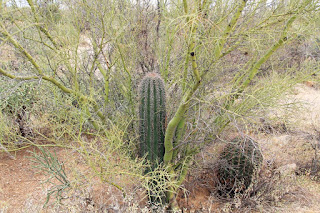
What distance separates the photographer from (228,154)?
4.24 meters

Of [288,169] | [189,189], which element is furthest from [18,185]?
[288,169]

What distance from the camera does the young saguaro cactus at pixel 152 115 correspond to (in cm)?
338

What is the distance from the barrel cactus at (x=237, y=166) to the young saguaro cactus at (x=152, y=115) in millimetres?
1107

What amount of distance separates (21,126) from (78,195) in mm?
2684

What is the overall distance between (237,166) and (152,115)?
167 centimetres

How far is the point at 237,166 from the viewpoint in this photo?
402 centimetres

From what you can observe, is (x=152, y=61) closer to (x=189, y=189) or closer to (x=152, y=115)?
(x=152, y=115)

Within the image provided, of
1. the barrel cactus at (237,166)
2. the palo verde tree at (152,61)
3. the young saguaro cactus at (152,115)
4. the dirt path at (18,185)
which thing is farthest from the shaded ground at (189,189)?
the young saguaro cactus at (152,115)

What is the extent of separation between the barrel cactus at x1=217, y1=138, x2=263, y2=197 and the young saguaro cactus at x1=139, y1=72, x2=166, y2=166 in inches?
43.6

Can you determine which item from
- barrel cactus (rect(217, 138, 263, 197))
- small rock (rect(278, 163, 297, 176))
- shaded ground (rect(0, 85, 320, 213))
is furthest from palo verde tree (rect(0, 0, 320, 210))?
small rock (rect(278, 163, 297, 176))

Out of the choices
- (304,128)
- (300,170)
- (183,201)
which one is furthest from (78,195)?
(304,128)

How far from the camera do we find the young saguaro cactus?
3379 mm

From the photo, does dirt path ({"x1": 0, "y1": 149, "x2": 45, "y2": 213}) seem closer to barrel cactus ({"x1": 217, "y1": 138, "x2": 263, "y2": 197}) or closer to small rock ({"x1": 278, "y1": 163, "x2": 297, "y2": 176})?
barrel cactus ({"x1": 217, "y1": 138, "x2": 263, "y2": 197})

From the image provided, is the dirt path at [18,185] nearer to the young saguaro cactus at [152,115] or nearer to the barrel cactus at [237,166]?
the young saguaro cactus at [152,115]
